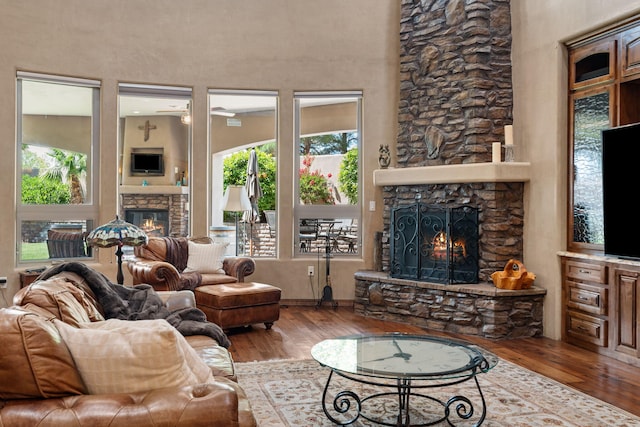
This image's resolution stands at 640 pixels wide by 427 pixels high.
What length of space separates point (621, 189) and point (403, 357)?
263cm

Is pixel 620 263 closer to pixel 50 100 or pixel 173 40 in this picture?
pixel 173 40

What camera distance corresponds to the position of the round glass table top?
2.98 meters

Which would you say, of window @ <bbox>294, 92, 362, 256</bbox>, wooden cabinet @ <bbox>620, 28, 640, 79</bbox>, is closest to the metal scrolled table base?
wooden cabinet @ <bbox>620, 28, 640, 79</bbox>

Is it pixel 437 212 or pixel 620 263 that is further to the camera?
pixel 437 212

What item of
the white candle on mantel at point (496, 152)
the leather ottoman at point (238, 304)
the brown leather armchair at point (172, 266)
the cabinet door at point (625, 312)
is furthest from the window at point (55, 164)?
the cabinet door at point (625, 312)

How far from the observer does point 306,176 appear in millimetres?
7488

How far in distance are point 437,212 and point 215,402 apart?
4.69m

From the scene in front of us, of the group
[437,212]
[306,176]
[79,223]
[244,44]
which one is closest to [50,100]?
[79,223]

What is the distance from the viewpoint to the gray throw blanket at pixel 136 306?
334 cm

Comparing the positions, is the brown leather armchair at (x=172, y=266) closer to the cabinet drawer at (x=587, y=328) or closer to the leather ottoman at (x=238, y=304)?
the leather ottoman at (x=238, y=304)

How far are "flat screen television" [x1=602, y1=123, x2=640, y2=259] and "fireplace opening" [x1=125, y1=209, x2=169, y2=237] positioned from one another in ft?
16.3

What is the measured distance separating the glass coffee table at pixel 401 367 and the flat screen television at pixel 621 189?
194 centimetres

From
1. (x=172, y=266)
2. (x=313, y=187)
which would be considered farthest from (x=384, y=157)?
(x=172, y=266)

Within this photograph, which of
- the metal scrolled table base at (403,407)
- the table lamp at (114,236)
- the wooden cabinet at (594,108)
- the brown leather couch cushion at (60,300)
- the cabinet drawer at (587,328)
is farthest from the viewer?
the cabinet drawer at (587,328)
